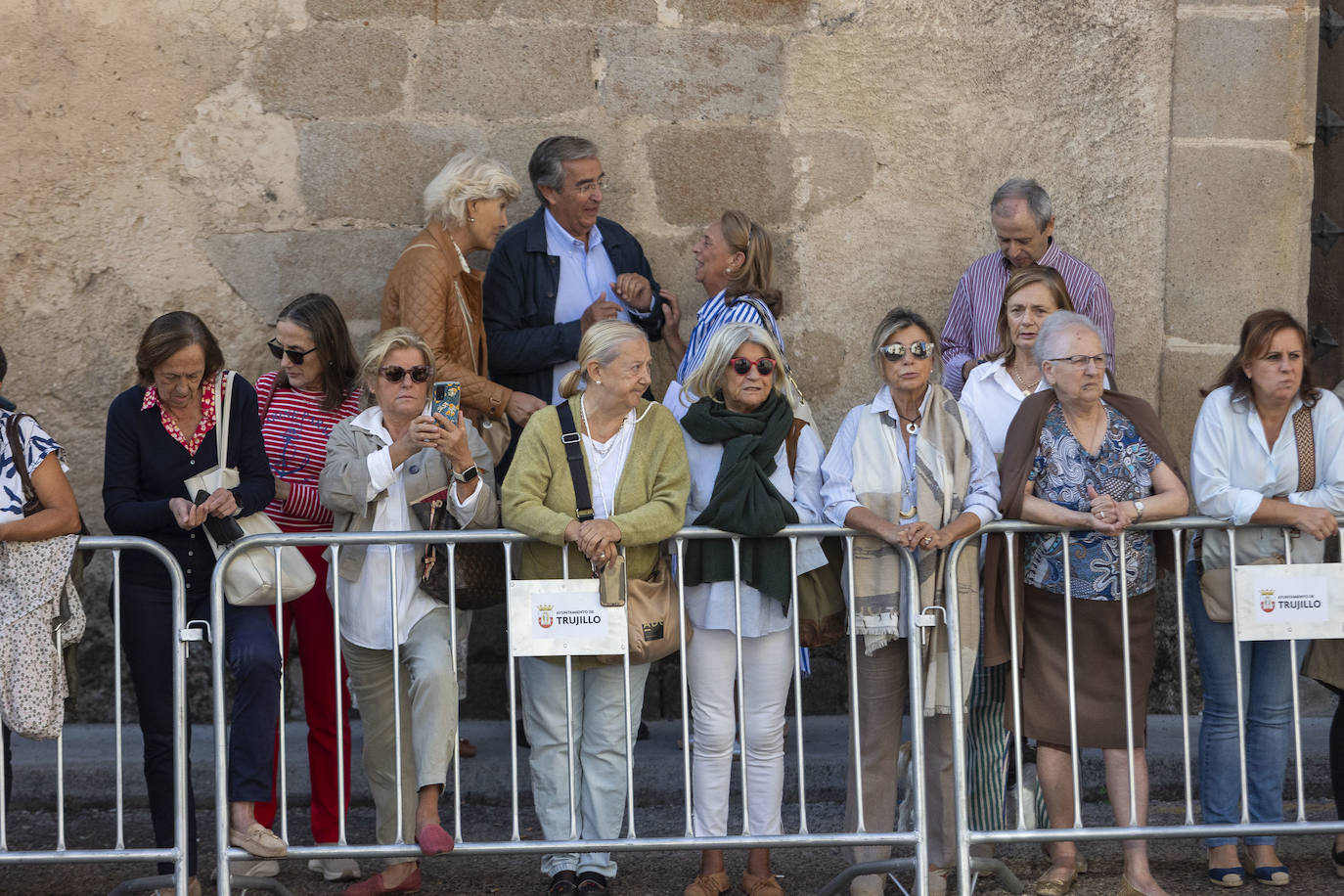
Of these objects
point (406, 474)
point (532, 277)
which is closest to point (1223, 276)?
point (532, 277)

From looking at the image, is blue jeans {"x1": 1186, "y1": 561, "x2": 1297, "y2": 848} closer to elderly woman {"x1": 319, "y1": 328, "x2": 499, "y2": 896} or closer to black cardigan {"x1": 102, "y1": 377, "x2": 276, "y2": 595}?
elderly woman {"x1": 319, "y1": 328, "x2": 499, "y2": 896}

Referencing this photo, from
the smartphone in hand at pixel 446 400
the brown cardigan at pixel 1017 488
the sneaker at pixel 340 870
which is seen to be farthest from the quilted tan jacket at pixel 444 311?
the brown cardigan at pixel 1017 488

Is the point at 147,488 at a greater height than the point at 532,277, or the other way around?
the point at 532,277

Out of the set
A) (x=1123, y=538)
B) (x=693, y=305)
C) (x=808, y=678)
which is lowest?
(x=808, y=678)

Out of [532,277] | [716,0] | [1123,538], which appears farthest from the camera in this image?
[716,0]

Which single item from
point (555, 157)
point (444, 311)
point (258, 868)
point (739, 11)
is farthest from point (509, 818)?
point (739, 11)

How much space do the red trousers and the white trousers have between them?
1173 mm

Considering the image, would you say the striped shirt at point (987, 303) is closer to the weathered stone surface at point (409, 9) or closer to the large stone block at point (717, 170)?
the large stone block at point (717, 170)

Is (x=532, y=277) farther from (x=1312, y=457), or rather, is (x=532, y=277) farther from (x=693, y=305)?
(x=1312, y=457)

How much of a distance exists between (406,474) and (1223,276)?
11.7 ft

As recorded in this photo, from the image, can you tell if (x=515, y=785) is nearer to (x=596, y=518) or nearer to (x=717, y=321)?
(x=596, y=518)

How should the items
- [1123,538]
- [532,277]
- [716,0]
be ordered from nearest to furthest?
1. [1123,538]
2. [532,277]
3. [716,0]

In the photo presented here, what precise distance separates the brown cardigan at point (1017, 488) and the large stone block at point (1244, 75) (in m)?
2.09

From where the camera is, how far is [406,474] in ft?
16.0
